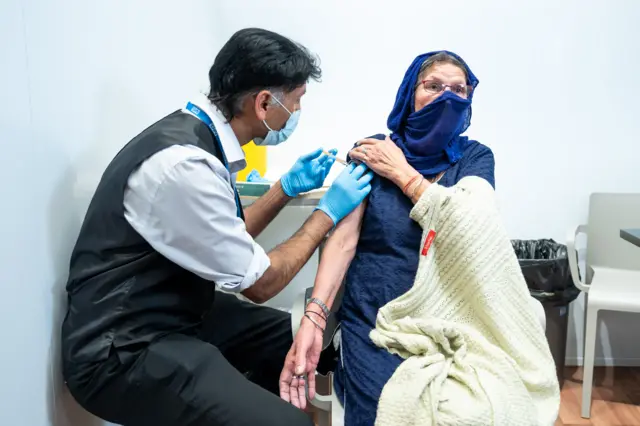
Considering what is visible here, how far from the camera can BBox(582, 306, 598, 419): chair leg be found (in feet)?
7.11

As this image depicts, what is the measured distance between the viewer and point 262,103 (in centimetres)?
137

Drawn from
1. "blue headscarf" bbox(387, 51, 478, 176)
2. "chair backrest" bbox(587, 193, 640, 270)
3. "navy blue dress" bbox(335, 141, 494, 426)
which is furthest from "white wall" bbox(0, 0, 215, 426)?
"chair backrest" bbox(587, 193, 640, 270)

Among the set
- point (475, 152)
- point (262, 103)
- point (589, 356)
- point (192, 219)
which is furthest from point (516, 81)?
point (192, 219)

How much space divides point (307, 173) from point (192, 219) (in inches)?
24.8

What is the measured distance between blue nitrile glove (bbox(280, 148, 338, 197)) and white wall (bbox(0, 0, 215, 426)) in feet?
1.73

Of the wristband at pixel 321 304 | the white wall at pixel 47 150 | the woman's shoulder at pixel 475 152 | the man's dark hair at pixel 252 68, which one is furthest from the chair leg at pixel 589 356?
the white wall at pixel 47 150

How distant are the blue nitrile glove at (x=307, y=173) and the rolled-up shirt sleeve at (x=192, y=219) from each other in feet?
1.72

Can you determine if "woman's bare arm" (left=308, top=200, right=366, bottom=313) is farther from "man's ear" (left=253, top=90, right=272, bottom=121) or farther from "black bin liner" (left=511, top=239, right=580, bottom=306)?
"black bin liner" (left=511, top=239, right=580, bottom=306)

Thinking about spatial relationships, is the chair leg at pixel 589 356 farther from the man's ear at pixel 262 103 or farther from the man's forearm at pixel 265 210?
the man's ear at pixel 262 103

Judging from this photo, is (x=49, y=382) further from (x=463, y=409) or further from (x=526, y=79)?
(x=526, y=79)

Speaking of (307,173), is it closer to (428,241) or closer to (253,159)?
(428,241)

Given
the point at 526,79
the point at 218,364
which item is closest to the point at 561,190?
the point at 526,79

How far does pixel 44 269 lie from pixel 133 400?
34 cm

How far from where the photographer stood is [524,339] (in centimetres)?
126
